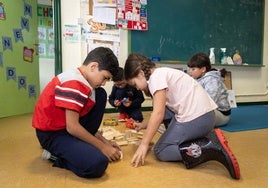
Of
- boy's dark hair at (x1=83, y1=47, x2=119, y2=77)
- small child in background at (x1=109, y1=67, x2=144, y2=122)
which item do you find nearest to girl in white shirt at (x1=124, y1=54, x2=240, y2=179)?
boy's dark hair at (x1=83, y1=47, x2=119, y2=77)

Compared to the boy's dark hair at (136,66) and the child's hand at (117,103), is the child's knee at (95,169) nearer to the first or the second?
the boy's dark hair at (136,66)

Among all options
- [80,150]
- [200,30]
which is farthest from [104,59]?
[200,30]

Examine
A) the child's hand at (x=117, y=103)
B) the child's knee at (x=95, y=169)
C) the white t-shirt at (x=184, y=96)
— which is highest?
the white t-shirt at (x=184, y=96)

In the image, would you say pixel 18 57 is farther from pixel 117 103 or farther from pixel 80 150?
pixel 80 150

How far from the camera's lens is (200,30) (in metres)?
3.32

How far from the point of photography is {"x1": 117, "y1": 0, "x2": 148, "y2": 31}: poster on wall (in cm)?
290

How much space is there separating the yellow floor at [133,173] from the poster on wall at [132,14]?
181 centimetres

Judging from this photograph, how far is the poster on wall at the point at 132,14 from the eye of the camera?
2898mm

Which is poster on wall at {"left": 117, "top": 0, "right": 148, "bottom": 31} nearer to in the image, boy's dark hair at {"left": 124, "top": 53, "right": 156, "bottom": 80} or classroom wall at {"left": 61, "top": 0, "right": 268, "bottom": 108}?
classroom wall at {"left": 61, "top": 0, "right": 268, "bottom": 108}

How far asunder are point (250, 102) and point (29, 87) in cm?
300

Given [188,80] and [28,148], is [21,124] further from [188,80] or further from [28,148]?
[188,80]

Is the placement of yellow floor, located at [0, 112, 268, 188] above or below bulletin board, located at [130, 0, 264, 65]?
below

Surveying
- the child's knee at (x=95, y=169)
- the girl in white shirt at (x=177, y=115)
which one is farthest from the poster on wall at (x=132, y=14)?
the child's knee at (x=95, y=169)

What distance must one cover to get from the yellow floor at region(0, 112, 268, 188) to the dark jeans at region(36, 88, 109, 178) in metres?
0.04
